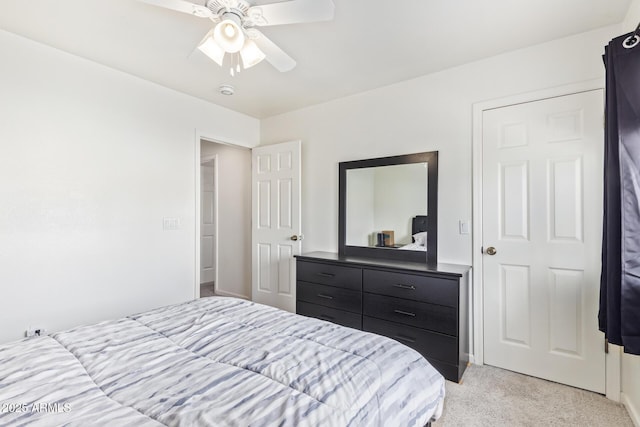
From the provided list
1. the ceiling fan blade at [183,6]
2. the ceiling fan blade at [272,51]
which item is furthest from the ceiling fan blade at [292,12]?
the ceiling fan blade at [183,6]

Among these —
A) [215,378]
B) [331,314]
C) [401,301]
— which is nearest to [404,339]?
[401,301]

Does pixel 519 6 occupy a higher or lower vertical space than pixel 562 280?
higher

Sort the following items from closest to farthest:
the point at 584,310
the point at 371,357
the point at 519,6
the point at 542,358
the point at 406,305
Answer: the point at 371,357 → the point at 519,6 → the point at 584,310 → the point at 542,358 → the point at 406,305

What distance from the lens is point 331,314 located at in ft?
9.38

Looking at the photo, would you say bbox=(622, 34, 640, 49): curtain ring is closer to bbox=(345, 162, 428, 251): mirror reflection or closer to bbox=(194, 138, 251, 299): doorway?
bbox=(345, 162, 428, 251): mirror reflection

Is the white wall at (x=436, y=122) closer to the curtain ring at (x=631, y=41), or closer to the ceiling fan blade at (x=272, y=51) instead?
the curtain ring at (x=631, y=41)

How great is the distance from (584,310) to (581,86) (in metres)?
1.54

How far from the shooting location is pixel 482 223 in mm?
2520

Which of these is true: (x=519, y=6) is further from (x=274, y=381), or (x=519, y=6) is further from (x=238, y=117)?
(x=238, y=117)

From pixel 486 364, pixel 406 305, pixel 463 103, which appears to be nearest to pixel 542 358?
pixel 486 364

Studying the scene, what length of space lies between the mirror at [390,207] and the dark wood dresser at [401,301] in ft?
0.70

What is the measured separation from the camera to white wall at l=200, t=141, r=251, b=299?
14.5 feet

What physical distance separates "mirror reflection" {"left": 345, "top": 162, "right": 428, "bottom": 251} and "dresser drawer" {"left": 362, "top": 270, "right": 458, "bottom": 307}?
17.9 inches

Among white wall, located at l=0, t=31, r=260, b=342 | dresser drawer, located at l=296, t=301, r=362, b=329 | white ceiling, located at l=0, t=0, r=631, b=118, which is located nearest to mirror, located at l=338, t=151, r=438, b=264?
dresser drawer, located at l=296, t=301, r=362, b=329
